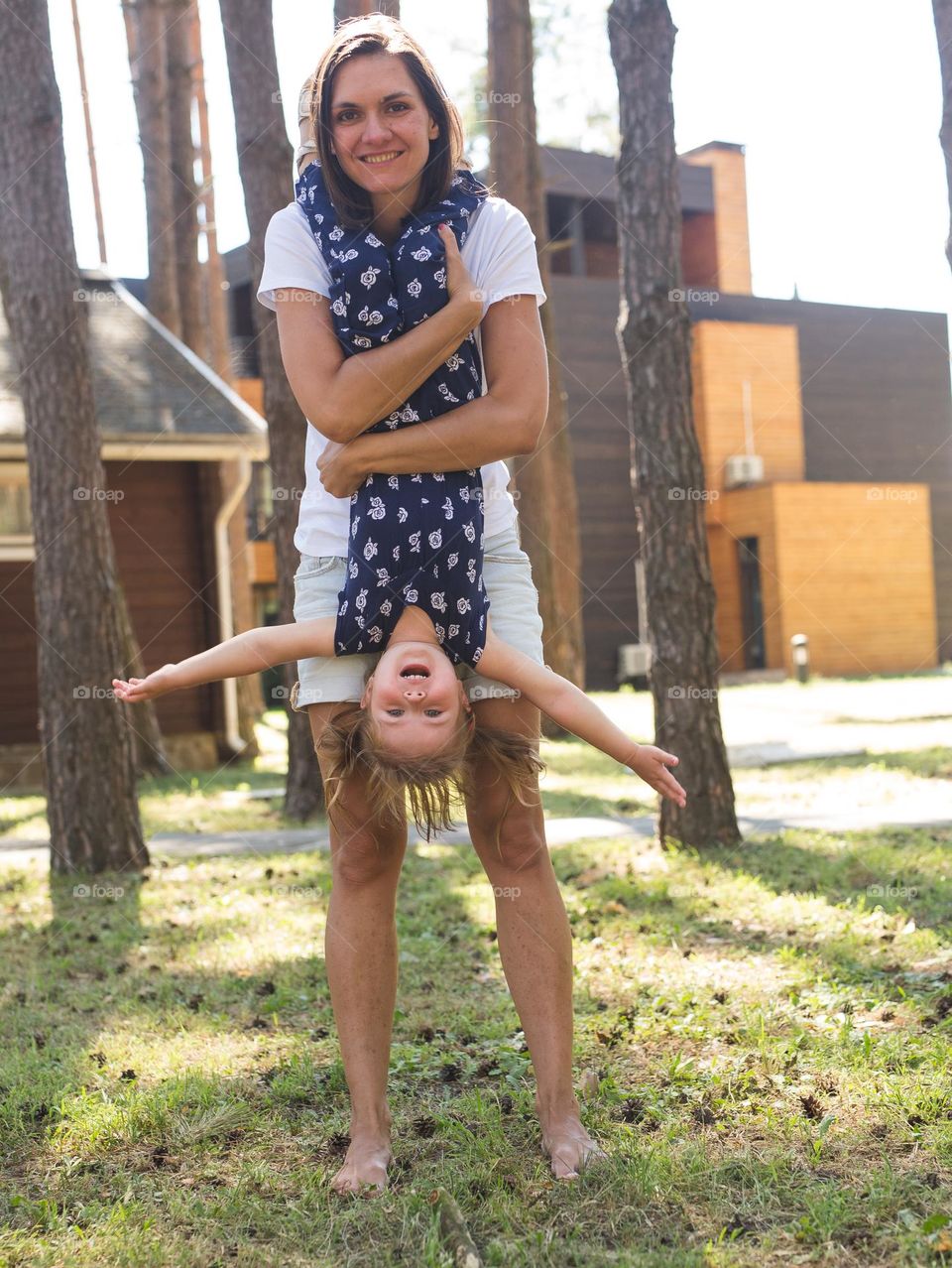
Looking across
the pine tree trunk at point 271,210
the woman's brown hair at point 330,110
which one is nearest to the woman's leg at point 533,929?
the woman's brown hair at point 330,110

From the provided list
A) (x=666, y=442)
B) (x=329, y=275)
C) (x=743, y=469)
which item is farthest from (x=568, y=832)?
(x=743, y=469)

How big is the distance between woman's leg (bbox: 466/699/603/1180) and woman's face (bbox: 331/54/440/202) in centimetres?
112

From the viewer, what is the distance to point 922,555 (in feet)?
84.0

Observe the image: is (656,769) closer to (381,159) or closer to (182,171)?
(381,159)

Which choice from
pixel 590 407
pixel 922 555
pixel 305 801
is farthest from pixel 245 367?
pixel 305 801

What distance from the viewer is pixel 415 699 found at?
2.52 m

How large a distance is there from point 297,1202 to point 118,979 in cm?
216

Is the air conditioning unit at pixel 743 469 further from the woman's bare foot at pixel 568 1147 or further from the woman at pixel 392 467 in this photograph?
the woman's bare foot at pixel 568 1147

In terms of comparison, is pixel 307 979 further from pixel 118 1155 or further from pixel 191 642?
pixel 191 642

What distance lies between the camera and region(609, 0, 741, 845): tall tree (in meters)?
6.18

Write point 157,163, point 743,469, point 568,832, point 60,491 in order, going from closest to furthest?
point 60,491, point 568,832, point 157,163, point 743,469

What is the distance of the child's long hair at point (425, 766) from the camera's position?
2.55m

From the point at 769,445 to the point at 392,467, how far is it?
2439 centimetres

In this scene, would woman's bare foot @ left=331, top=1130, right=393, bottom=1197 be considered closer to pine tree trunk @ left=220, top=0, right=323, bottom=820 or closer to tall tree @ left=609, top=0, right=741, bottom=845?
tall tree @ left=609, top=0, right=741, bottom=845
